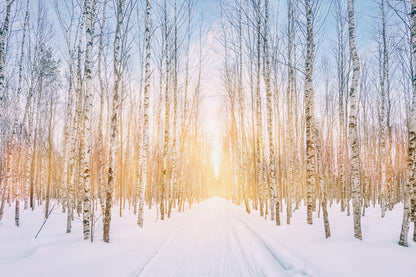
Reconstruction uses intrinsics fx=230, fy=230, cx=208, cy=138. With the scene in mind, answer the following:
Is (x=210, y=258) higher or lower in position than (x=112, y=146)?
lower

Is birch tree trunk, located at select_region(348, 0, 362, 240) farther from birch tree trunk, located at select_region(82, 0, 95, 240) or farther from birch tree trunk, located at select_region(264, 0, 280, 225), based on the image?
birch tree trunk, located at select_region(82, 0, 95, 240)

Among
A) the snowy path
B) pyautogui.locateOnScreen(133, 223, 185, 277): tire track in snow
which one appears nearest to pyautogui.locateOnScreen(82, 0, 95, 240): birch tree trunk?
pyautogui.locateOnScreen(133, 223, 185, 277): tire track in snow

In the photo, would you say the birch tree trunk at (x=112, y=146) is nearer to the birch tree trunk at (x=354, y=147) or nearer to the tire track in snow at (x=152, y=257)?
the tire track in snow at (x=152, y=257)

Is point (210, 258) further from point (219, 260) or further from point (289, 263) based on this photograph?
point (289, 263)

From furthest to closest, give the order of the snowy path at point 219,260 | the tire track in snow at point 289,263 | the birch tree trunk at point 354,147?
the birch tree trunk at point 354,147 < the snowy path at point 219,260 < the tire track in snow at point 289,263

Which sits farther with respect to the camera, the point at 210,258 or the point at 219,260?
the point at 210,258

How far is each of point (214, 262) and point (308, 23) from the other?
312 inches

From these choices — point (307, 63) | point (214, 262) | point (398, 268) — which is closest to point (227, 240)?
point (214, 262)

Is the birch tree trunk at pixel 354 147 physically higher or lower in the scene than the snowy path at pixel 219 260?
higher

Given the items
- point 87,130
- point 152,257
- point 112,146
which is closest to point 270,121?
point 112,146

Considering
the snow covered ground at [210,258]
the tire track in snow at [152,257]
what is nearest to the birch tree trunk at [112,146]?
the snow covered ground at [210,258]

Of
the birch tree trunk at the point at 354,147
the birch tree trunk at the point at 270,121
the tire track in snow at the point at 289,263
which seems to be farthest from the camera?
the birch tree trunk at the point at 270,121

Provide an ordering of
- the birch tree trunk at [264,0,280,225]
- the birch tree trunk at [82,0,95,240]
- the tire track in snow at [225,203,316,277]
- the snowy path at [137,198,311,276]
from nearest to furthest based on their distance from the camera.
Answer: the tire track in snow at [225,203,316,277], the snowy path at [137,198,311,276], the birch tree trunk at [82,0,95,240], the birch tree trunk at [264,0,280,225]

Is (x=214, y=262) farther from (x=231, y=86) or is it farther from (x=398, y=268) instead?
(x=231, y=86)
